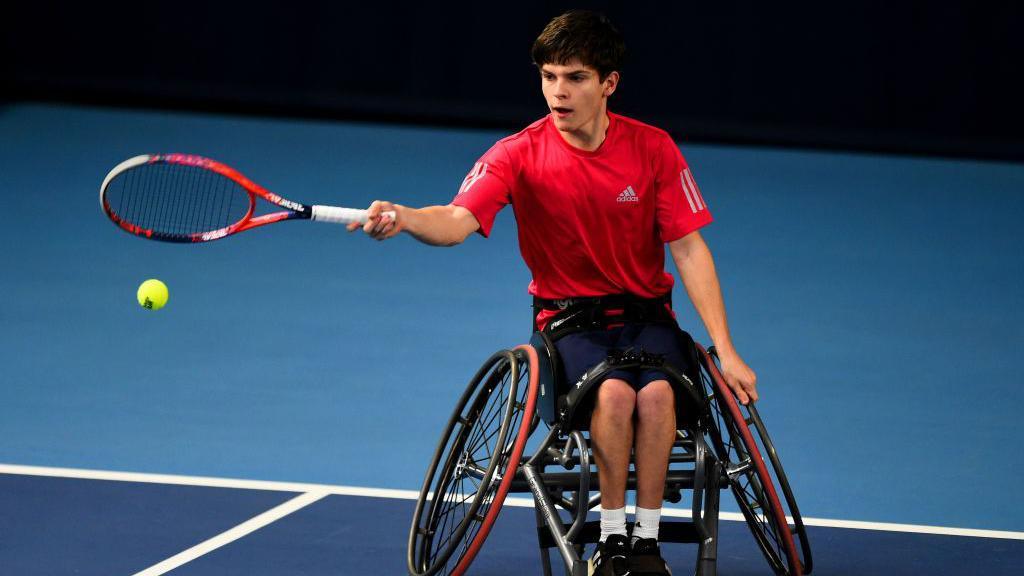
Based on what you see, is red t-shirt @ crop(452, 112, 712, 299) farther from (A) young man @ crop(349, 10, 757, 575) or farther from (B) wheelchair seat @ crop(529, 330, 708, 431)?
(B) wheelchair seat @ crop(529, 330, 708, 431)

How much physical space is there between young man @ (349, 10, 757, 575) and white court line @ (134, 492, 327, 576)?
1.10 meters

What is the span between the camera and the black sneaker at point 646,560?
11.1 ft

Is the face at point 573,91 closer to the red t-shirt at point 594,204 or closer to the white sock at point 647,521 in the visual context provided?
the red t-shirt at point 594,204

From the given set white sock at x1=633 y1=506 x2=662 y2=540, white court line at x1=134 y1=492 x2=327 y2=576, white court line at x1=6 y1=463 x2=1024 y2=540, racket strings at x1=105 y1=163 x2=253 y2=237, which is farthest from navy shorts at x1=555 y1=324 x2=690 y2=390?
white court line at x1=134 y1=492 x2=327 y2=576

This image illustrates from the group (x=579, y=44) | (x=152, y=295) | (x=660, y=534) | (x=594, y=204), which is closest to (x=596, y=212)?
(x=594, y=204)

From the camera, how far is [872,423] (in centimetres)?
566

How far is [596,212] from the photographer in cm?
376

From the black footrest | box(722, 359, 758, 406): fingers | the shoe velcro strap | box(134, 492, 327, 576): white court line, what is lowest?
box(134, 492, 327, 576): white court line

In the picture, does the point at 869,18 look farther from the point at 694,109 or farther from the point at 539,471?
the point at 539,471

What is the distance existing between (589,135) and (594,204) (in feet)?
0.58

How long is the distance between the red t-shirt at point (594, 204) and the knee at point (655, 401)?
385mm

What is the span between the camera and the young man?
3629 millimetres

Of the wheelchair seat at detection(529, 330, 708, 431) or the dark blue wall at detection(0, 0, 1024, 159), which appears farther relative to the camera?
the dark blue wall at detection(0, 0, 1024, 159)

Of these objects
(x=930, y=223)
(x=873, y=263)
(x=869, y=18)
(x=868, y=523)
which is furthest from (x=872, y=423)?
(x=869, y=18)
